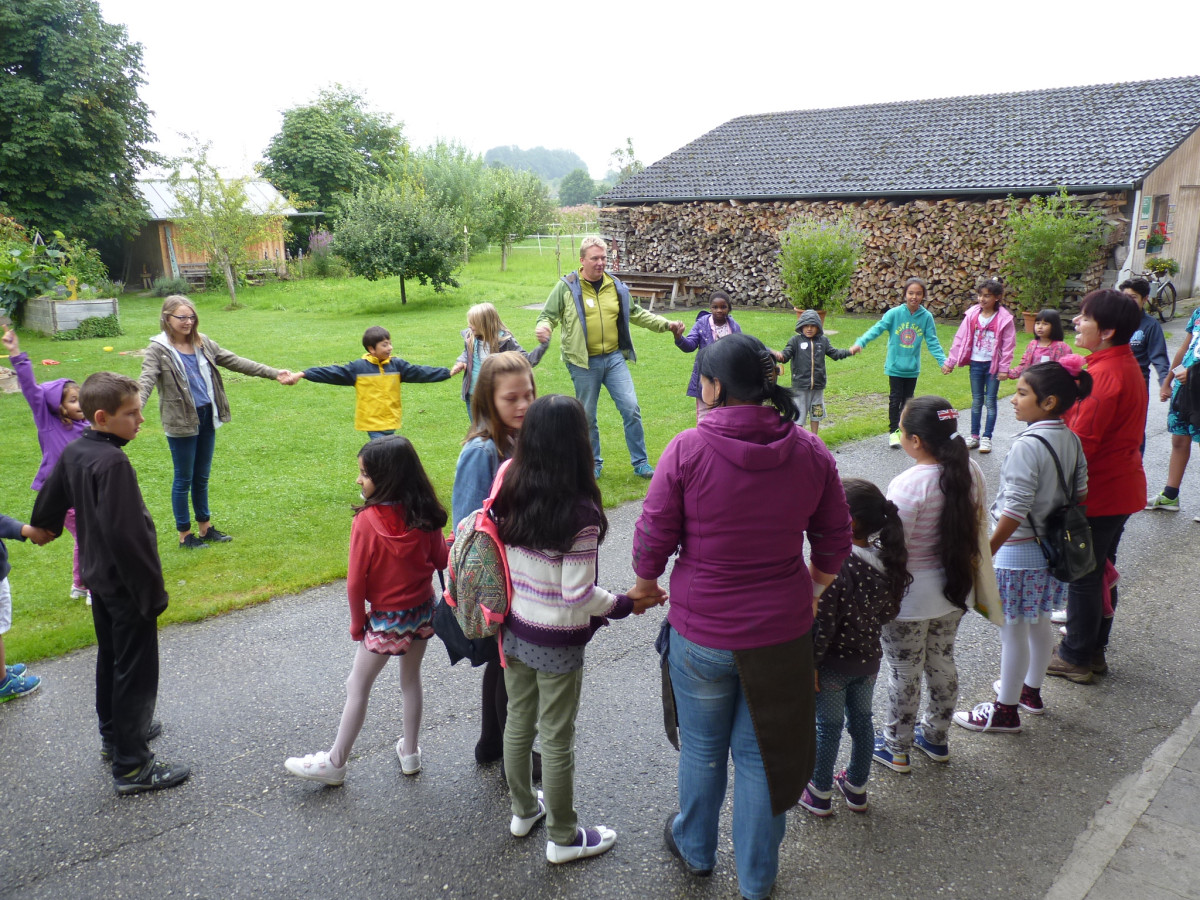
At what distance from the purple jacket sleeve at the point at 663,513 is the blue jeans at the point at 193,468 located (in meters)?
4.71

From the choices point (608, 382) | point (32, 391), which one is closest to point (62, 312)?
point (32, 391)

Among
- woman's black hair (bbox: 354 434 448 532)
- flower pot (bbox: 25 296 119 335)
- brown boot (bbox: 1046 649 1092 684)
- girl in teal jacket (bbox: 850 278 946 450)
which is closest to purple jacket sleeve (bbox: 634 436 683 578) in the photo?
woman's black hair (bbox: 354 434 448 532)

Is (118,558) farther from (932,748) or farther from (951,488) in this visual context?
(932,748)

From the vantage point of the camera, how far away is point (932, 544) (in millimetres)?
3273

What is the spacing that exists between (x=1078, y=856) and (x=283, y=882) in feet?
9.37

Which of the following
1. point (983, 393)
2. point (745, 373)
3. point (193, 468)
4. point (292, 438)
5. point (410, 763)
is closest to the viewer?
point (745, 373)

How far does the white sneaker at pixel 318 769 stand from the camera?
135 inches

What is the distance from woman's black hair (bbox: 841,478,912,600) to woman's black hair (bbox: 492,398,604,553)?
1017mm

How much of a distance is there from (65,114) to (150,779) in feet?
103

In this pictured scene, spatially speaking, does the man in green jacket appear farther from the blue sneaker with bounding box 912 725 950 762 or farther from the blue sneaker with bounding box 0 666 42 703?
the blue sneaker with bounding box 0 666 42 703

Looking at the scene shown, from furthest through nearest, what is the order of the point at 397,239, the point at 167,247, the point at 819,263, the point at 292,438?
the point at 167,247 → the point at 397,239 → the point at 819,263 → the point at 292,438

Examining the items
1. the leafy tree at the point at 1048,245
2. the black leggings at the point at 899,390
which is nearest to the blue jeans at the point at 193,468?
the black leggings at the point at 899,390

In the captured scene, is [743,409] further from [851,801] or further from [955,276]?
[955,276]

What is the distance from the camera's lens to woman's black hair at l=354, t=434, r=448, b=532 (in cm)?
326
